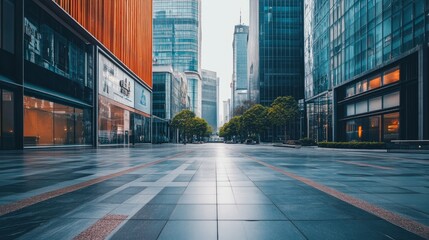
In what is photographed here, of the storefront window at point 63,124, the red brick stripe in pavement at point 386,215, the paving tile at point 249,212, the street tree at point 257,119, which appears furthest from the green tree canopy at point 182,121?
the paving tile at point 249,212

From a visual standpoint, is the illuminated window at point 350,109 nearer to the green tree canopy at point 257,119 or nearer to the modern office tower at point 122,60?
the green tree canopy at point 257,119

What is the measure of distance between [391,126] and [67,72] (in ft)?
137

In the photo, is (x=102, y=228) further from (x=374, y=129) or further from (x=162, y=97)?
(x=162, y=97)

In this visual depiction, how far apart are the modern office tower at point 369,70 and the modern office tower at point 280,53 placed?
117 feet

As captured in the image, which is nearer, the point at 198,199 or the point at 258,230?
the point at 258,230

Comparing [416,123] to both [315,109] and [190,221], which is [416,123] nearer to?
[315,109]

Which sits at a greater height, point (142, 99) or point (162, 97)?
point (162, 97)

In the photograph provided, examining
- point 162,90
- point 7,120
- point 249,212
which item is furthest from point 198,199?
point 162,90

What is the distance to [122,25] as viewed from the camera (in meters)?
48.7

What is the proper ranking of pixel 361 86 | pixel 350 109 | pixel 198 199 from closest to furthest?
pixel 198 199
pixel 361 86
pixel 350 109

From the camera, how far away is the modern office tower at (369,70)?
102ft

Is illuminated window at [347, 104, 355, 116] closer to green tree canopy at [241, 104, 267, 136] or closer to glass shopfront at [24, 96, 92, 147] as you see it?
green tree canopy at [241, 104, 267, 136]

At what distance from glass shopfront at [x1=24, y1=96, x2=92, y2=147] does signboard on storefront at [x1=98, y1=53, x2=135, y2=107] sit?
240 inches

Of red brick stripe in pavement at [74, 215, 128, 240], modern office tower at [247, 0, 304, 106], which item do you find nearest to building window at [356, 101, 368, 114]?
red brick stripe in pavement at [74, 215, 128, 240]
